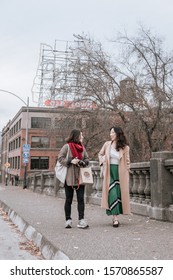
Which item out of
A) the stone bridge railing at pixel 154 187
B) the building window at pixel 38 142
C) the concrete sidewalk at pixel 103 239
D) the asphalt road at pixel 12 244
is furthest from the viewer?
the building window at pixel 38 142

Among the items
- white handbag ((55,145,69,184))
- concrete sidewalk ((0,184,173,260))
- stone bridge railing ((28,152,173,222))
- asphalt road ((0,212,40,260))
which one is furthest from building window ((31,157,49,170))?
white handbag ((55,145,69,184))

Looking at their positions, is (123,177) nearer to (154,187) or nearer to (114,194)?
(114,194)

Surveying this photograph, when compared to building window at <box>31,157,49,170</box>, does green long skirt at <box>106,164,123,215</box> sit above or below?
below

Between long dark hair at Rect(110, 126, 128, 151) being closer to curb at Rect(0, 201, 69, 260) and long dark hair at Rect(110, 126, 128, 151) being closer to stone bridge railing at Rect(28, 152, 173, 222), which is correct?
stone bridge railing at Rect(28, 152, 173, 222)

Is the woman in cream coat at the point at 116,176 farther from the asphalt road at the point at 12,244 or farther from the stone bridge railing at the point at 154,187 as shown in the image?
the asphalt road at the point at 12,244

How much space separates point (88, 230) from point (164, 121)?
13466 millimetres

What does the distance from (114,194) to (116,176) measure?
34 centimetres

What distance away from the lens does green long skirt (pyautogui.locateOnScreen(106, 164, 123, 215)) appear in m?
6.87

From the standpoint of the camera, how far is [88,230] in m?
6.71

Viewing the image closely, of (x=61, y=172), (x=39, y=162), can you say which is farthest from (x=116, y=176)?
(x=39, y=162)

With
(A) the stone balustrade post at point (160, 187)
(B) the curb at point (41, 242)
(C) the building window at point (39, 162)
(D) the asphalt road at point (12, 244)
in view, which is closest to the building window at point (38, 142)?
(C) the building window at point (39, 162)

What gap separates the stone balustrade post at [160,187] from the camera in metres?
7.64

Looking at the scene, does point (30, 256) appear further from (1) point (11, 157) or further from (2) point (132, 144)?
(1) point (11, 157)
